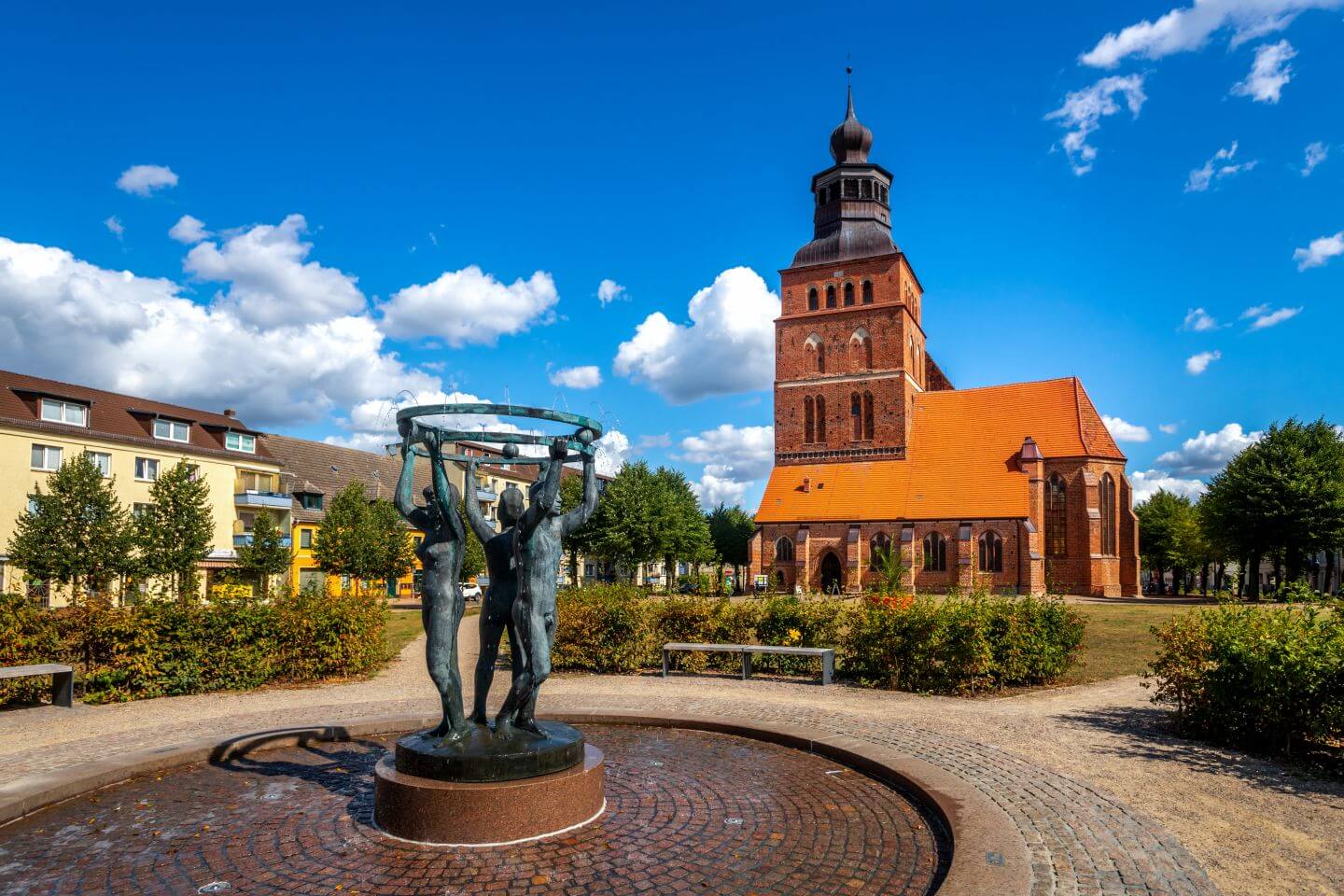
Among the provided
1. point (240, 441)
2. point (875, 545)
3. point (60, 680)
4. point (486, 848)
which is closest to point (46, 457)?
point (240, 441)

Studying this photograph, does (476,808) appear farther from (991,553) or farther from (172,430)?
(172,430)

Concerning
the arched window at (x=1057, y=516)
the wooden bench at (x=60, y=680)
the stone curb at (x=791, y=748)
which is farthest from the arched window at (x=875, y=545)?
the wooden bench at (x=60, y=680)

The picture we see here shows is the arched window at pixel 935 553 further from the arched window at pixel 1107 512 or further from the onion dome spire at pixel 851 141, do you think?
the onion dome spire at pixel 851 141

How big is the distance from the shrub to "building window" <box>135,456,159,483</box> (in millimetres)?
44290

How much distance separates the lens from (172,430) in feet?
143

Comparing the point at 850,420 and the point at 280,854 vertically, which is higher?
the point at 850,420

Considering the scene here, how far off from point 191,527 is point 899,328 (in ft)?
128

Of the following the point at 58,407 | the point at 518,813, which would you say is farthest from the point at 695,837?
the point at 58,407

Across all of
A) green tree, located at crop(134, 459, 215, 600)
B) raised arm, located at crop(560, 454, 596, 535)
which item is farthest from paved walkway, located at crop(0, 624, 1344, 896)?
green tree, located at crop(134, 459, 215, 600)

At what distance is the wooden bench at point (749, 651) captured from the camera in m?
14.3

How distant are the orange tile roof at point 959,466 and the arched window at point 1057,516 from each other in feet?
5.72

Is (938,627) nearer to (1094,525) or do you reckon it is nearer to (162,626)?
(162,626)

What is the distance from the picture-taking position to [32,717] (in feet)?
36.9

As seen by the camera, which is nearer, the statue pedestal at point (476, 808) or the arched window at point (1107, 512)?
the statue pedestal at point (476, 808)
